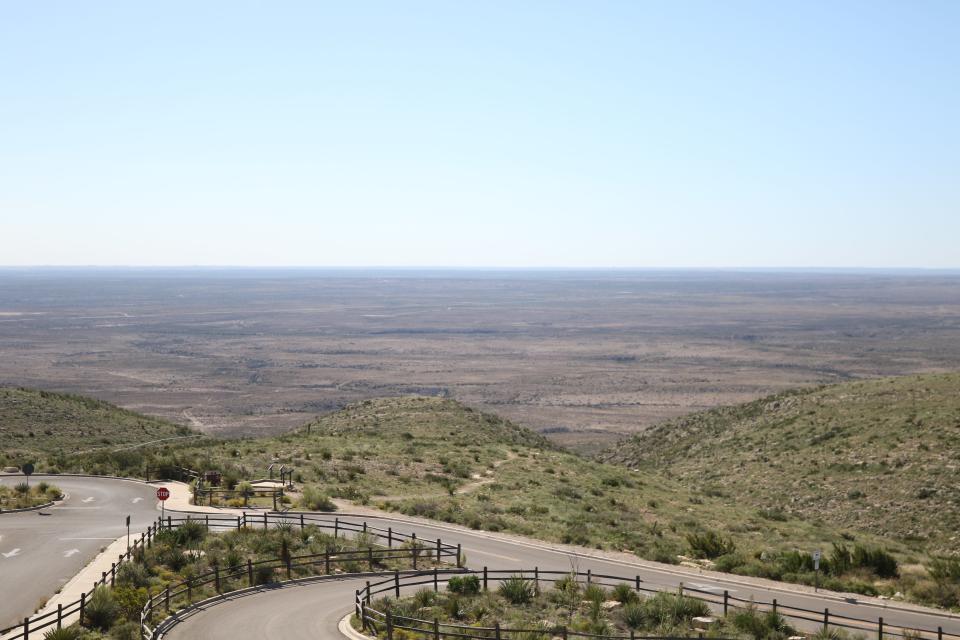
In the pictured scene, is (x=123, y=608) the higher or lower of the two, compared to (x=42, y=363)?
higher

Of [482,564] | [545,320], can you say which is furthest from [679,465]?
A: [545,320]

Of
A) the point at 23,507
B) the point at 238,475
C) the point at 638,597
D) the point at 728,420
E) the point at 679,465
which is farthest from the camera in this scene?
the point at 728,420

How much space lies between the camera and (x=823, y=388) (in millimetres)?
62344

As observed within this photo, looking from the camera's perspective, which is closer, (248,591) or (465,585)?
(465,585)

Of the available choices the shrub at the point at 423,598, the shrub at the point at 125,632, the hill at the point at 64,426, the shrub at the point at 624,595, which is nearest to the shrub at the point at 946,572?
the shrub at the point at 624,595

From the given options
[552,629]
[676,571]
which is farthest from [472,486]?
[552,629]

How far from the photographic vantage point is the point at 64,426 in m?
61.2

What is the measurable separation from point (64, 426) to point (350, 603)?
4731cm

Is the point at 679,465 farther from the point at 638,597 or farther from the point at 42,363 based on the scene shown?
the point at 42,363

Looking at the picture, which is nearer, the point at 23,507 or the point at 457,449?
the point at 23,507

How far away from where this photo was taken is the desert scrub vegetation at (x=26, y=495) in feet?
106

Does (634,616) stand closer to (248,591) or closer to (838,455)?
(248,591)

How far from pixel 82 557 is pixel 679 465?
124ft

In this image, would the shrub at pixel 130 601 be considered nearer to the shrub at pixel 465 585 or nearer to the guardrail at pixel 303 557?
the guardrail at pixel 303 557
